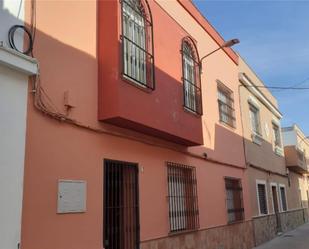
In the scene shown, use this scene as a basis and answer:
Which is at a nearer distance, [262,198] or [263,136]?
[262,198]

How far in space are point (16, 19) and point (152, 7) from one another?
3.84 m

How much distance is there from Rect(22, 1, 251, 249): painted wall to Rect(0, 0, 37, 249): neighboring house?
0.66ft

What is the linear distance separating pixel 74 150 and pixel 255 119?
40.7 feet

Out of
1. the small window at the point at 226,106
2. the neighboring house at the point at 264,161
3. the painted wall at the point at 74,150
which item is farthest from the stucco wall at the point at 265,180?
the painted wall at the point at 74,150

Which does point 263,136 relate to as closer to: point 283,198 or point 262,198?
point 262,198

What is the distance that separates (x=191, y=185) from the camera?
9.39 m

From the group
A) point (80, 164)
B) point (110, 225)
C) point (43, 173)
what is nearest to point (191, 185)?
point (110, 225)

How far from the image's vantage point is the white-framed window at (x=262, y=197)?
14653mm

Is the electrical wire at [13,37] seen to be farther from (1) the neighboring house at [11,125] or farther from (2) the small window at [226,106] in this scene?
(2) the small window at [226,106]

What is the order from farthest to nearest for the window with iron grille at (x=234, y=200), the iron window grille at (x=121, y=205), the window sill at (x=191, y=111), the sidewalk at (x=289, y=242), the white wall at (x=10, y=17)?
the sidewalk at (x=289, y=242)
the window with iron grille at (x=234, y=200)
the window sill at (x=191, y=111)
the iron window grille at (x=121, y=205)
the white wall at (x=10, y=17)

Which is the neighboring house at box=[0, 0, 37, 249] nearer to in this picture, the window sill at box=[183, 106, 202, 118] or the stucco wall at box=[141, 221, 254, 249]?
the stucco wall at box=[141, 221, 254, 249]

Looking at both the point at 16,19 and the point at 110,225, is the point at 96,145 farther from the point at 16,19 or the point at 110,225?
the point at 16,19

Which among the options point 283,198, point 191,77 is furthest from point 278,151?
point 191,77

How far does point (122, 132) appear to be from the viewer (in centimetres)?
696
